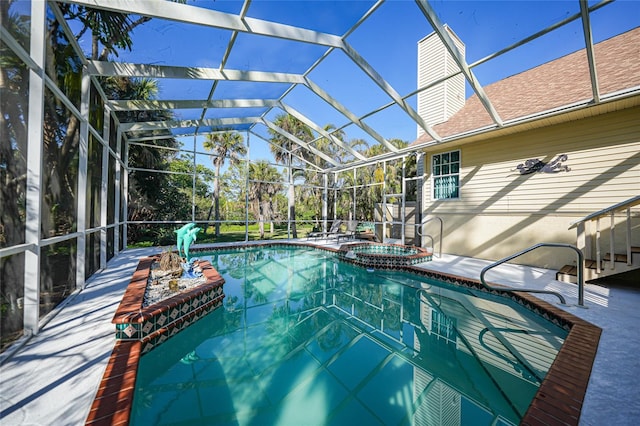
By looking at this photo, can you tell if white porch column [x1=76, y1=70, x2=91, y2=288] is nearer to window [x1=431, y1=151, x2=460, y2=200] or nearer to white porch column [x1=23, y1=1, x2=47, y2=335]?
white porch column [x1=23, y1=1, x2=47, y2=335]

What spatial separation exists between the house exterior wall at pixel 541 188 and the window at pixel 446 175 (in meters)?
0.22

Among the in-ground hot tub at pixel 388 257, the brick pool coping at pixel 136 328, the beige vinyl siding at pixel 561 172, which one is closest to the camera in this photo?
the brick pool coping at pixel 136 328

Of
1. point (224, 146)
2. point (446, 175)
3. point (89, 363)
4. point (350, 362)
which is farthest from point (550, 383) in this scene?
point (224, 146)

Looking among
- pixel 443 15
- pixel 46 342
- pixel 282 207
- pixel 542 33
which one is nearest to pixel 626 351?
pixel 542 33

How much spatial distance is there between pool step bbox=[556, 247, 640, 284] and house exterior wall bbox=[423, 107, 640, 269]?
0.81m

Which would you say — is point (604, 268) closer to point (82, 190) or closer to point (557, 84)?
point (557, 84)

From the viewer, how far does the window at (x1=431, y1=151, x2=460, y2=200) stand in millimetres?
8602

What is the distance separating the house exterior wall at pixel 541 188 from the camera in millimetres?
5637

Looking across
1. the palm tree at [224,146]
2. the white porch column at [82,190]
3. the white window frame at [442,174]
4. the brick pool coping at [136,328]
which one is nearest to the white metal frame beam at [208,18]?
the white porch column at [82,190]

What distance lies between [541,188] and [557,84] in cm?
272

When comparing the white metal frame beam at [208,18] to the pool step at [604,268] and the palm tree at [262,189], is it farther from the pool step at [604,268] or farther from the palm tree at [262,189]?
the palm tree at [262,189]

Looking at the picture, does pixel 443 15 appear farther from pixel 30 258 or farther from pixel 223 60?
pixel 30 258

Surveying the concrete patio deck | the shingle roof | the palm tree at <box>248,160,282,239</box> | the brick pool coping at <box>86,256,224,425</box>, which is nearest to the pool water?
the brick pool coping at <box>86,256,224,425</box>

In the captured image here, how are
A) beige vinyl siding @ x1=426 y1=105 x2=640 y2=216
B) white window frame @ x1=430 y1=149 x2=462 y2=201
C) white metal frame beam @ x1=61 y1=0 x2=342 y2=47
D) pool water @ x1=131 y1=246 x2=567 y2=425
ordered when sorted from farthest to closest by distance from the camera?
white window frame @ x1=430 y1=149 x2=462 y2=201
beige vinyl siding @ x1=426 y1=105 x2=640 y2=216
white metal frame beam @ x1=61 y1=0 x2=342 y2=47
pool water @ x1=131 y1=246 x2=567 y2=425
